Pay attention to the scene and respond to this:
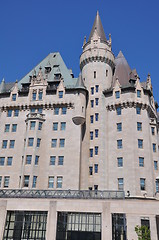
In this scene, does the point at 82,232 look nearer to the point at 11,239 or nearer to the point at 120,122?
the point at 11,239

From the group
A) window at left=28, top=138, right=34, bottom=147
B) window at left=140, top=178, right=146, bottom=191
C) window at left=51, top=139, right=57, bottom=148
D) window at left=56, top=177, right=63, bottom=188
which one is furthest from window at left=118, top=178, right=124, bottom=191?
window at left=28, top=138, right=34, bottom=147

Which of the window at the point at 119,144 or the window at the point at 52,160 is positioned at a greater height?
the window at the point at 119,144

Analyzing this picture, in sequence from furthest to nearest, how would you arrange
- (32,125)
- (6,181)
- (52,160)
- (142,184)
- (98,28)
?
(98,28) → (32,125) → (52,160) → (6,181) → (142,184)

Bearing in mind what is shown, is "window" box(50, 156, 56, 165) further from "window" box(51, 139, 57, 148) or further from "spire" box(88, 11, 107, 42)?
"spire" box(88, 11, 107, 42)

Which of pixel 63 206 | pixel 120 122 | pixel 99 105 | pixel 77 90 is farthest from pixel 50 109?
pixel 63 206

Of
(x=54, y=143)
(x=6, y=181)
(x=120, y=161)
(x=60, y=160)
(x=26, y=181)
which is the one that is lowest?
(x=26, y=181)

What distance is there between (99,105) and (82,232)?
26045 millimetres

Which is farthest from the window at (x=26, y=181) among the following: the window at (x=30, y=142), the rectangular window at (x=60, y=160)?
the rectangular window at (x=60, y=160)

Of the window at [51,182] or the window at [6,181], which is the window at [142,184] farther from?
the window at [6,181]

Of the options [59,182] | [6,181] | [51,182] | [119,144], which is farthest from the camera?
[119,144]

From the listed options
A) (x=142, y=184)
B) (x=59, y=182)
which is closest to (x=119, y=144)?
(x=142, y=184)

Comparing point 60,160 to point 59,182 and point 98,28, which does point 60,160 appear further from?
point 98,28

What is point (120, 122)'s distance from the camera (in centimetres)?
5316

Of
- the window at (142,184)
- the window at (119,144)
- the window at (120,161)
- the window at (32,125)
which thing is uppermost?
the window at (32,125)
